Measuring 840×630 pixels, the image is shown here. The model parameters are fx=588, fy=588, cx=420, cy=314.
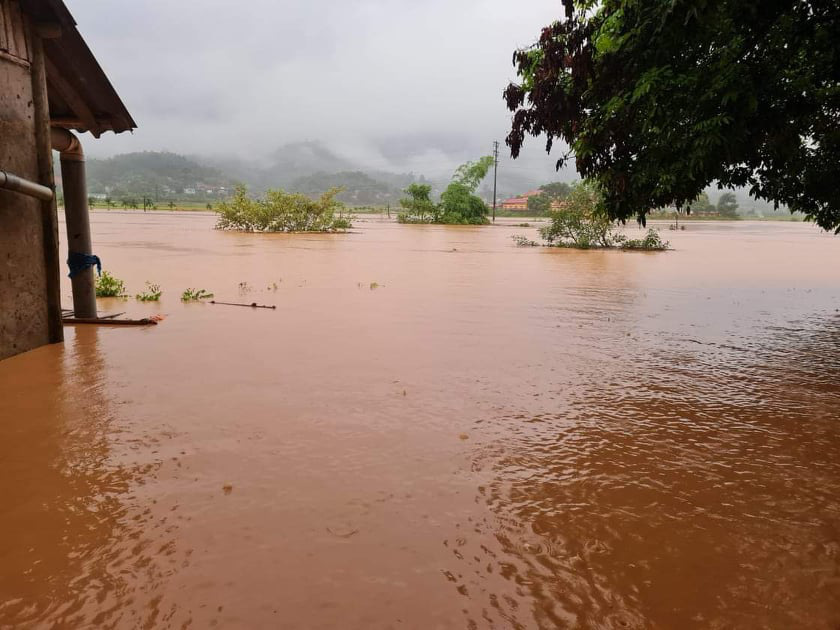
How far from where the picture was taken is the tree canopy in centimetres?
582

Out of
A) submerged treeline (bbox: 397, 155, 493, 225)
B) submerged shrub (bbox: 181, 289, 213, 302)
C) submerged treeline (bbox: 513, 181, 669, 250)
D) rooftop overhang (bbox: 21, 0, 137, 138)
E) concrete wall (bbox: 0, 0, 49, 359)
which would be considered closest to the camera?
concrete wall (bbox: 0, 0, 49, 359)

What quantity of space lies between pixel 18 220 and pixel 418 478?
5393 millimetres

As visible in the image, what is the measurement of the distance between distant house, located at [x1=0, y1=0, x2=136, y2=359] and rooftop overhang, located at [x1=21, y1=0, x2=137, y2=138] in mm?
11

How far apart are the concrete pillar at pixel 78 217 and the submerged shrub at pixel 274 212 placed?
24857 mm

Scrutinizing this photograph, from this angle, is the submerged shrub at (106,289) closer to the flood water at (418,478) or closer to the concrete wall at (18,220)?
the flood water at (418,478)

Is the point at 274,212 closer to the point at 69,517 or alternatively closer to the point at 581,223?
the point at 581,223

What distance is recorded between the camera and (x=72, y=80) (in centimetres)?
734

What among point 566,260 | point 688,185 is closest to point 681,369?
point 688,185

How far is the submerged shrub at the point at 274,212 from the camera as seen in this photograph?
32.6 m

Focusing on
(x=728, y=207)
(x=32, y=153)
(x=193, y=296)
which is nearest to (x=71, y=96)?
(x=32, y=153)

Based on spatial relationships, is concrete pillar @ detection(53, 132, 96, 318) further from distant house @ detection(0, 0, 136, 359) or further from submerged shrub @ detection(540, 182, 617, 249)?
submerged shrub @ detection(540, 182, 617, 249)

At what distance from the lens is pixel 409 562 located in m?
2.73

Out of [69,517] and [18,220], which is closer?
[69,517]

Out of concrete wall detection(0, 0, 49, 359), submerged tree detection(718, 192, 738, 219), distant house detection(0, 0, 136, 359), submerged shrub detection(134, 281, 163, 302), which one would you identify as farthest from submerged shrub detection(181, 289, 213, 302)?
submerged tree detection(718, 192, 738, 219)
